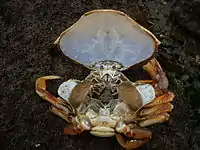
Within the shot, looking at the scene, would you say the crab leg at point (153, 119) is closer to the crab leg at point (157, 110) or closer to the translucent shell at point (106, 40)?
the crab leg at point (157, 110)

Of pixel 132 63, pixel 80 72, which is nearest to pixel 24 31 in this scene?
pixel 80 72

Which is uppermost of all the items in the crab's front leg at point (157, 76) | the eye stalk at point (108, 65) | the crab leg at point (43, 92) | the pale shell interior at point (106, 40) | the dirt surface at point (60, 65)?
the pale shell interior at point (106, 40)

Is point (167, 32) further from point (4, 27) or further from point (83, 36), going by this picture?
point (4, 27)

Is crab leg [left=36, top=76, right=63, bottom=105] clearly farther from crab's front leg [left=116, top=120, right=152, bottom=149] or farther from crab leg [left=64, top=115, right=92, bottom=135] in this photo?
crab's front leg [left=116, top=120, right=152, bottom=149]

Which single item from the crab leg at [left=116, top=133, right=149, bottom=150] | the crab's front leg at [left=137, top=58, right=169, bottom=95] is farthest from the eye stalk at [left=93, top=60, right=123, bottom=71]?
the crab leg at [left=116, top=133, right=149, bottom=150]

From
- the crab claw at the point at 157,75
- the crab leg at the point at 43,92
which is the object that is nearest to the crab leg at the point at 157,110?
the crab claw at the point at 157,75
